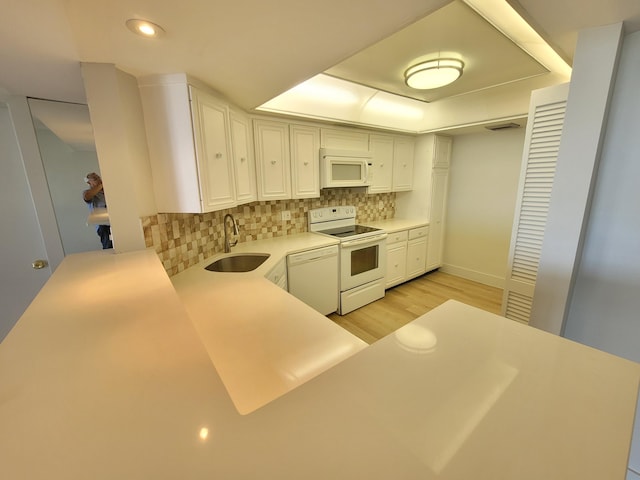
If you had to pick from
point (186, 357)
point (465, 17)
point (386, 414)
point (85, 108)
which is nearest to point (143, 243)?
point (186, 357)

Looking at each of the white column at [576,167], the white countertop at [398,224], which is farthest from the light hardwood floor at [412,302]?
the white column at [576,167]

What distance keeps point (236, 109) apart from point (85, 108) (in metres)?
1.07

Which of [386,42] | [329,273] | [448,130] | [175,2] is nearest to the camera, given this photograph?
[175,2]

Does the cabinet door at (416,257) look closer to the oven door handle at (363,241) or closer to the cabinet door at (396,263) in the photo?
the cabinet door at (396,263)

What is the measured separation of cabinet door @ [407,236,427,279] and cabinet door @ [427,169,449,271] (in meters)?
0.13

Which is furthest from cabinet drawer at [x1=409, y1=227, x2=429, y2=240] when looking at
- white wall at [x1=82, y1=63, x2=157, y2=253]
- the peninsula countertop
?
white wall at [x1=82, y1=63, x2=157, y2=253]

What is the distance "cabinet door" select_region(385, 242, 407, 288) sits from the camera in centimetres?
333

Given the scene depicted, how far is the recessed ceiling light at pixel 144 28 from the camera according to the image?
35.4 inches

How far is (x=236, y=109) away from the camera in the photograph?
77.3 inches

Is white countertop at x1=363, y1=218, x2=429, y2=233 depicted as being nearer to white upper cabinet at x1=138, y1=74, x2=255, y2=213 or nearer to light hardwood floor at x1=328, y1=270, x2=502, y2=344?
light hardwood floor at x1=328, y1=270, x2=502, y2=344

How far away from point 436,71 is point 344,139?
1.21 meters

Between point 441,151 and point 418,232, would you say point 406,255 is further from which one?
point 441,151

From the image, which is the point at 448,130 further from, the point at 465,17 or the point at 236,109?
the point at 236,109

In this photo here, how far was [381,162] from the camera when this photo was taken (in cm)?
339
